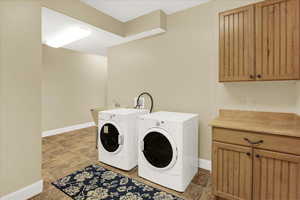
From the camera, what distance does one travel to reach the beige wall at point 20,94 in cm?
145

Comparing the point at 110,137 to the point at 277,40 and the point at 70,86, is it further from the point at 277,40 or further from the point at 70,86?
the point at 70,86

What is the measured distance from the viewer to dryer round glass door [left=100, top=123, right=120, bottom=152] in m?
2.22

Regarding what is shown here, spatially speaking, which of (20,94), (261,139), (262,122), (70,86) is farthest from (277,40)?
(70,86)

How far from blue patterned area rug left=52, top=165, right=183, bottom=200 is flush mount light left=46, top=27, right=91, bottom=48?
248cm

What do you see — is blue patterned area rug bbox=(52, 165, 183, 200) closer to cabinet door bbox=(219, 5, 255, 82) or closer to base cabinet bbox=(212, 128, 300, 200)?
base cabinet bbox=(212, 128, 300, 200)

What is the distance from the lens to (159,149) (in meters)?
1.83

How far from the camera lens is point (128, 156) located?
2.18m

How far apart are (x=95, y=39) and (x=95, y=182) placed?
2.70 metres

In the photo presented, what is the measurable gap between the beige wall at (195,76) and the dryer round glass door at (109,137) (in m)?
0.92

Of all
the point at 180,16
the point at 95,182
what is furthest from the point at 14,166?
the point at 180,16

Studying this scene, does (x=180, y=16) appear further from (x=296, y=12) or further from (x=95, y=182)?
(x=95, y=182)

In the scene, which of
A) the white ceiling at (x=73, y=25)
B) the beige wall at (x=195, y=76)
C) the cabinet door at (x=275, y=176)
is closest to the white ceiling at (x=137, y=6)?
the beige wall at (x=195, y=76)

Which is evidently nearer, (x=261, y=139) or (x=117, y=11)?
(x=261, y=139)

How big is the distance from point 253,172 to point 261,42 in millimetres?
1271
